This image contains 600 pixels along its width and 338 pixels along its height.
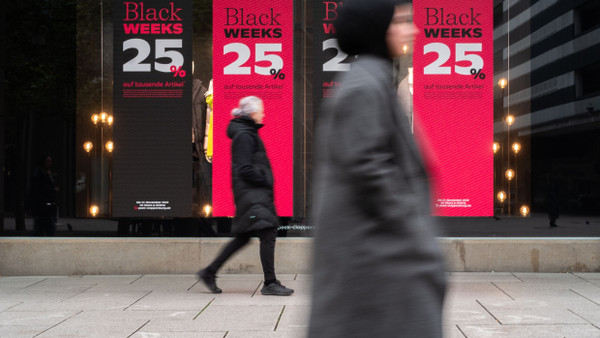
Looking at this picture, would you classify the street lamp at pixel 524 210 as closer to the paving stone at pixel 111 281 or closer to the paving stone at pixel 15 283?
the paving stone at pixel 111 281

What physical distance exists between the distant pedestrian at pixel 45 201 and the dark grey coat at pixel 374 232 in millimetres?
6806

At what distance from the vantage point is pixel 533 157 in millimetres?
8164

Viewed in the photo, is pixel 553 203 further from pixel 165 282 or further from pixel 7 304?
pixel 7 304

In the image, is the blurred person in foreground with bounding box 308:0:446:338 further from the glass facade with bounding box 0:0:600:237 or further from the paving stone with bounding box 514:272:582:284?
the glass facade with bounding box 0:0:600:237

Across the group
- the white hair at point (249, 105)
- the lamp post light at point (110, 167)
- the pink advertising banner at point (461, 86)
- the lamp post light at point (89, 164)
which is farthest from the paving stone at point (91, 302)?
the pink advertising banner at point (461, 86)

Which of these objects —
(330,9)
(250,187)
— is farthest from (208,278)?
(330,9)

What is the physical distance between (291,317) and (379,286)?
142 inches

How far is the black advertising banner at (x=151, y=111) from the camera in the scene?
8.30 metres

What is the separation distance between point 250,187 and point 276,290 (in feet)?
3.45

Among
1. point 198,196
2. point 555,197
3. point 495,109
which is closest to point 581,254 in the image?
point 555,197

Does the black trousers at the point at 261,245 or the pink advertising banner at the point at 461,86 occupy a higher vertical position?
the pink advertising banner at the point at 461,86

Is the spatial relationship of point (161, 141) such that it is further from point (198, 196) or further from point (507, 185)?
point (507, 185)

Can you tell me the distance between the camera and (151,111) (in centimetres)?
833

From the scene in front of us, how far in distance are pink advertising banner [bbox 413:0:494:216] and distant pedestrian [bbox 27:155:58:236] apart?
4.54 meters
